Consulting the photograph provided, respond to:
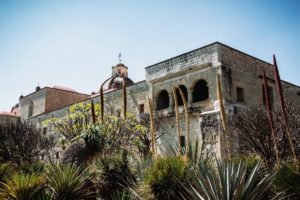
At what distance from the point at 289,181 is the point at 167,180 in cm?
224

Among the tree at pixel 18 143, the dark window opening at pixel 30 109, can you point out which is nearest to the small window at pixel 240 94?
the tree at pixel 18 143

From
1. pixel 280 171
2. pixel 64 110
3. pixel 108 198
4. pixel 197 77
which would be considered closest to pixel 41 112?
pixel 64 110

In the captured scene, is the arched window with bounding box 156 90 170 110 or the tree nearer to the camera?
the tree

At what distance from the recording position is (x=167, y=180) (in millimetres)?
5480

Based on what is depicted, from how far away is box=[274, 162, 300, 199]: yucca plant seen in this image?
5000mm

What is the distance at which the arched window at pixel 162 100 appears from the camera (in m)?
17.5

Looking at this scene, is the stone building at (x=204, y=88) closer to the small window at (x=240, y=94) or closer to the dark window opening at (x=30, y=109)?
the small window at (x=240, y=94)

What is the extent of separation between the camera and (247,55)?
16.2m

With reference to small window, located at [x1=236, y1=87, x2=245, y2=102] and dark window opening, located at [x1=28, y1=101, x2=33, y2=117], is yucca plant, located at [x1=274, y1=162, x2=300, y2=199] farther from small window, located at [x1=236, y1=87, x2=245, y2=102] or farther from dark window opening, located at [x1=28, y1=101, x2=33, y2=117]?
dark window opening, located at [x1=28, y1=101, x2=33, y2=117]

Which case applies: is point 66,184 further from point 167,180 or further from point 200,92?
point 200,92

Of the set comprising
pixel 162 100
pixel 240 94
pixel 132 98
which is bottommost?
pixel 240 94

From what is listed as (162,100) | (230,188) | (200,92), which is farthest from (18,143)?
(230,188)

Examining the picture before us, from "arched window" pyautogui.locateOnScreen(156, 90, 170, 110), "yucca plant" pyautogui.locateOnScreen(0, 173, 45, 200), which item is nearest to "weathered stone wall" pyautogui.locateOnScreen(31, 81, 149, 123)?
"arched window" pyautogui.locateOnScreen(156, 90, 170, 110)

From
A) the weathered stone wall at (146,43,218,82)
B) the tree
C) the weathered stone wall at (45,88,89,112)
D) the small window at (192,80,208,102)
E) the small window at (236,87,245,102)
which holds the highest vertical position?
the weathered stone wall at (45,88,89,112)
